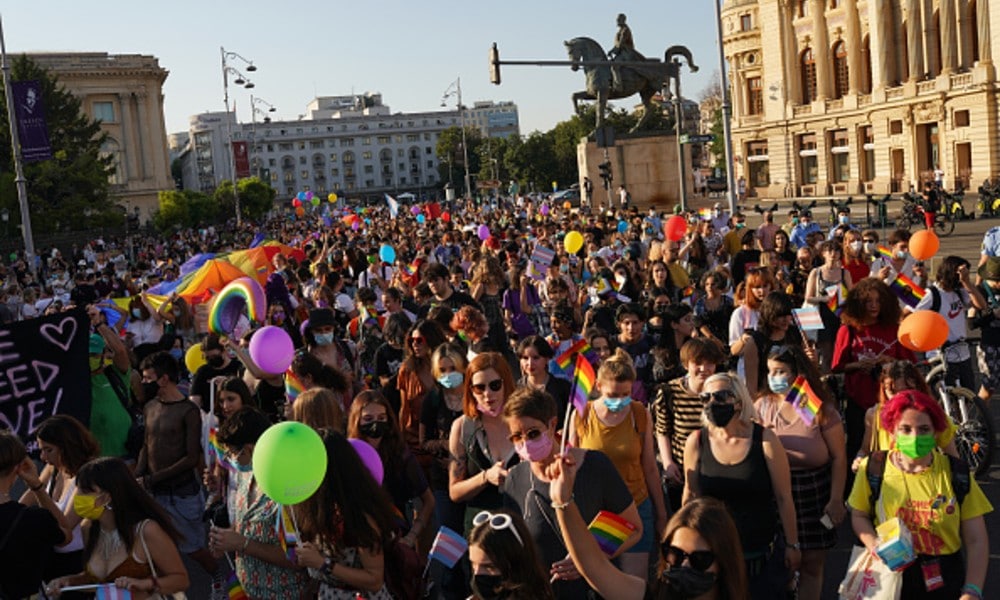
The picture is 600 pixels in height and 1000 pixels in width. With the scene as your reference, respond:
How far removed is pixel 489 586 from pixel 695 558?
25.6 inches

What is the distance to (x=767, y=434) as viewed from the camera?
493cm

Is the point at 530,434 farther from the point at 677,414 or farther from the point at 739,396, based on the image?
the point at 677,414

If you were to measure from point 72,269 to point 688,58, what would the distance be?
1953 centimetres

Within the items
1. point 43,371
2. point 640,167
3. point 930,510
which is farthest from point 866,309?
point 640,167

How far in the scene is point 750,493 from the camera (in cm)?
486

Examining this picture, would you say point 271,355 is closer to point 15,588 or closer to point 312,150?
point 15,588

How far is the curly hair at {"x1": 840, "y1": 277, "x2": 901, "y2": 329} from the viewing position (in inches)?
288

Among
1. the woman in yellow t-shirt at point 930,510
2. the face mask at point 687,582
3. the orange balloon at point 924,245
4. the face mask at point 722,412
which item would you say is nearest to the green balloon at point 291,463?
the face mask at point 687,582

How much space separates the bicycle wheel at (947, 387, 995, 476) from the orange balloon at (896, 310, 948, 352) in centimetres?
85

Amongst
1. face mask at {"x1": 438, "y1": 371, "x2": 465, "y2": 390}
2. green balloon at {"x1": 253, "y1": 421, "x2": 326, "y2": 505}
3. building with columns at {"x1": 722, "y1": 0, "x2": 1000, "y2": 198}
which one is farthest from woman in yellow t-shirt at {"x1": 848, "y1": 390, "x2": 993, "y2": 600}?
building with columns at {"x1": 722, "y1": 0, "x2": 1000, "y2": 198}

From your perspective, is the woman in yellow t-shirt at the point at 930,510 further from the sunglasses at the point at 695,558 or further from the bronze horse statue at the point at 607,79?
the bronze horse statue at the point at 607,79

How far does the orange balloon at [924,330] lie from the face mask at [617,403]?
8.24 ft

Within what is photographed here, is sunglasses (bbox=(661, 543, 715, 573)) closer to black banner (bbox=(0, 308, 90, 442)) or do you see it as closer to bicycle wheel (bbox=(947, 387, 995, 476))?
bicycle wheel (bbox=(947, 387, 995, 476))

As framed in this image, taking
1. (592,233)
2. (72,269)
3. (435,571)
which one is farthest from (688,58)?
(435,571)
